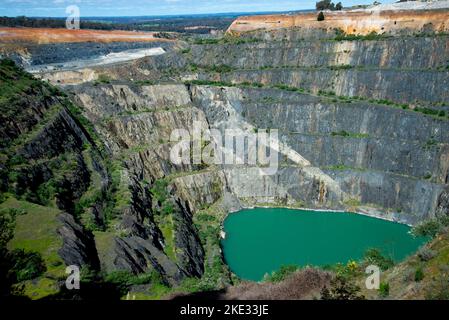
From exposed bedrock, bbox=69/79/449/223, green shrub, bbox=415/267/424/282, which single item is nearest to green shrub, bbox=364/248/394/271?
green shrub, bbox=415/267/424/282

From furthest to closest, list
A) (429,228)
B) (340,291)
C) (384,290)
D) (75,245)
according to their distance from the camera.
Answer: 1. (429,228)
2. (75,245)
3. (384,290)
4. (340,291)

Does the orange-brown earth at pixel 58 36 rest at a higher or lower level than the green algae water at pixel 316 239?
higher

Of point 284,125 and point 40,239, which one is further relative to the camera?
point 284,125

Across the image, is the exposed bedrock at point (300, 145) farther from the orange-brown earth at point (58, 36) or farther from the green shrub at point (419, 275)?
the green shrub at point (419, 275)

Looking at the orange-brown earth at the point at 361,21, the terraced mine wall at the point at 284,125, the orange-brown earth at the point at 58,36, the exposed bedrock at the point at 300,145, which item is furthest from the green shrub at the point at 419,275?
the orange-brown earth at the point at 58,36

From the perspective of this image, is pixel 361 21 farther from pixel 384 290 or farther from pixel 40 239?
pixel 40 239

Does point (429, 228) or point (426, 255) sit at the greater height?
point (426, 255)

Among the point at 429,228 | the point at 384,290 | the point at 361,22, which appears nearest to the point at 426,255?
the point at 384,290

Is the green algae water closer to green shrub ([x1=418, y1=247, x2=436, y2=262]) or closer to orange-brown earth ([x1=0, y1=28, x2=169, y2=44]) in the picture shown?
green shrub ([x1=418, y1=247, x2=436, y2=262])

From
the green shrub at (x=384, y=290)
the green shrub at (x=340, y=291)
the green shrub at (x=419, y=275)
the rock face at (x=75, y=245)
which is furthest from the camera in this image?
the rock face at (x=75, y=245)
